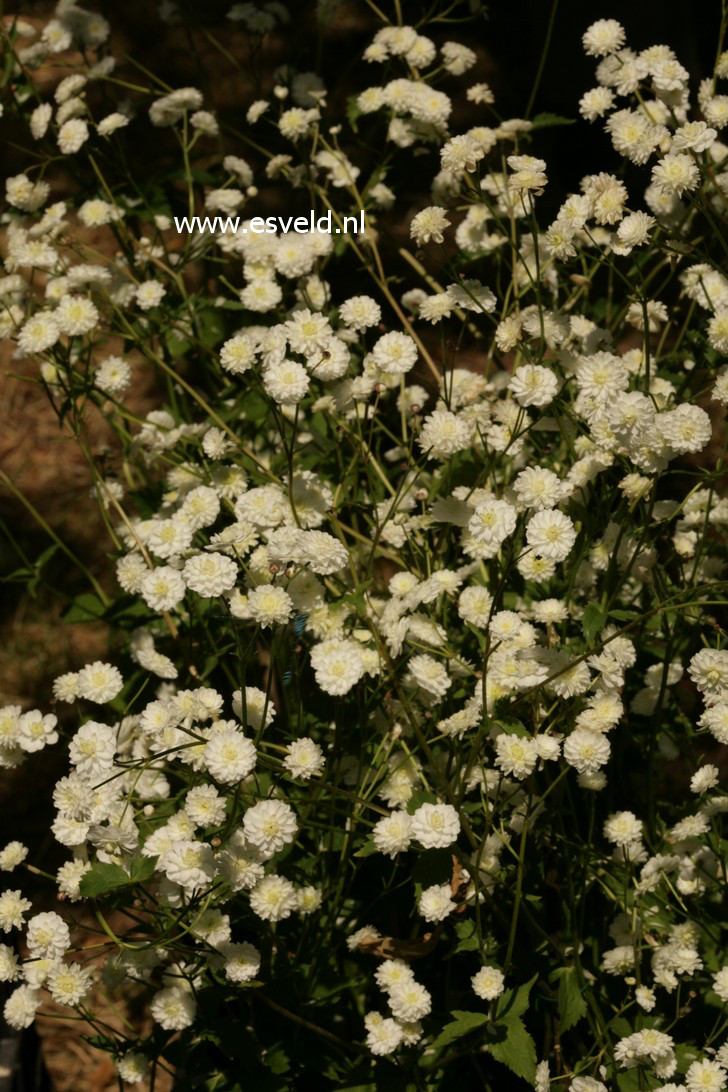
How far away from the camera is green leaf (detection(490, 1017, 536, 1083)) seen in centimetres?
170

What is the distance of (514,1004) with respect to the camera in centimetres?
178

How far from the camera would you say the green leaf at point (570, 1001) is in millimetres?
1841

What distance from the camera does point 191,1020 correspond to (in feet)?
6.19

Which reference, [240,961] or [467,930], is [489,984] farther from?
[240,961]

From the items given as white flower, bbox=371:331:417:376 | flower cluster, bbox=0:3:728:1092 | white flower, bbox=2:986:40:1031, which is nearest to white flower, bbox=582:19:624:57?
flower cluster, bbox=0:3:728:1092

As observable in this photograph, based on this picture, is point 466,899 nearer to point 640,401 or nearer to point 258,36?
point 640,401

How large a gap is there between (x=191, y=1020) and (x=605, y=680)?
910 mm

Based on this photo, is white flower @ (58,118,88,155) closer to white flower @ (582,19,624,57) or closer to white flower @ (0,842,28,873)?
white flower @ (582,19,624,57)

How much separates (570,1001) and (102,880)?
81 centimetres

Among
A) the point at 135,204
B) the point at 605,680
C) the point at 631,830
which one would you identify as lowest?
the point at 631,830

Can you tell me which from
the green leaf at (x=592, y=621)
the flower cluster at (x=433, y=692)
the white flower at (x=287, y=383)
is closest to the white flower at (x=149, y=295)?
the flower cluster at (x=433, y=692)

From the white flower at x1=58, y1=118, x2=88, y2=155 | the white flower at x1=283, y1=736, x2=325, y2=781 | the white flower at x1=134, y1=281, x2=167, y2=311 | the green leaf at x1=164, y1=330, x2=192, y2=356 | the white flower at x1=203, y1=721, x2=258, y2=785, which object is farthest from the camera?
the green leaf at x1=164, y1=330, x2=192, y2=356

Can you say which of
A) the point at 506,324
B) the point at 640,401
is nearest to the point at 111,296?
the point at 506,324

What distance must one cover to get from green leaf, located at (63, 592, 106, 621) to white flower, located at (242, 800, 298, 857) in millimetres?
1026
